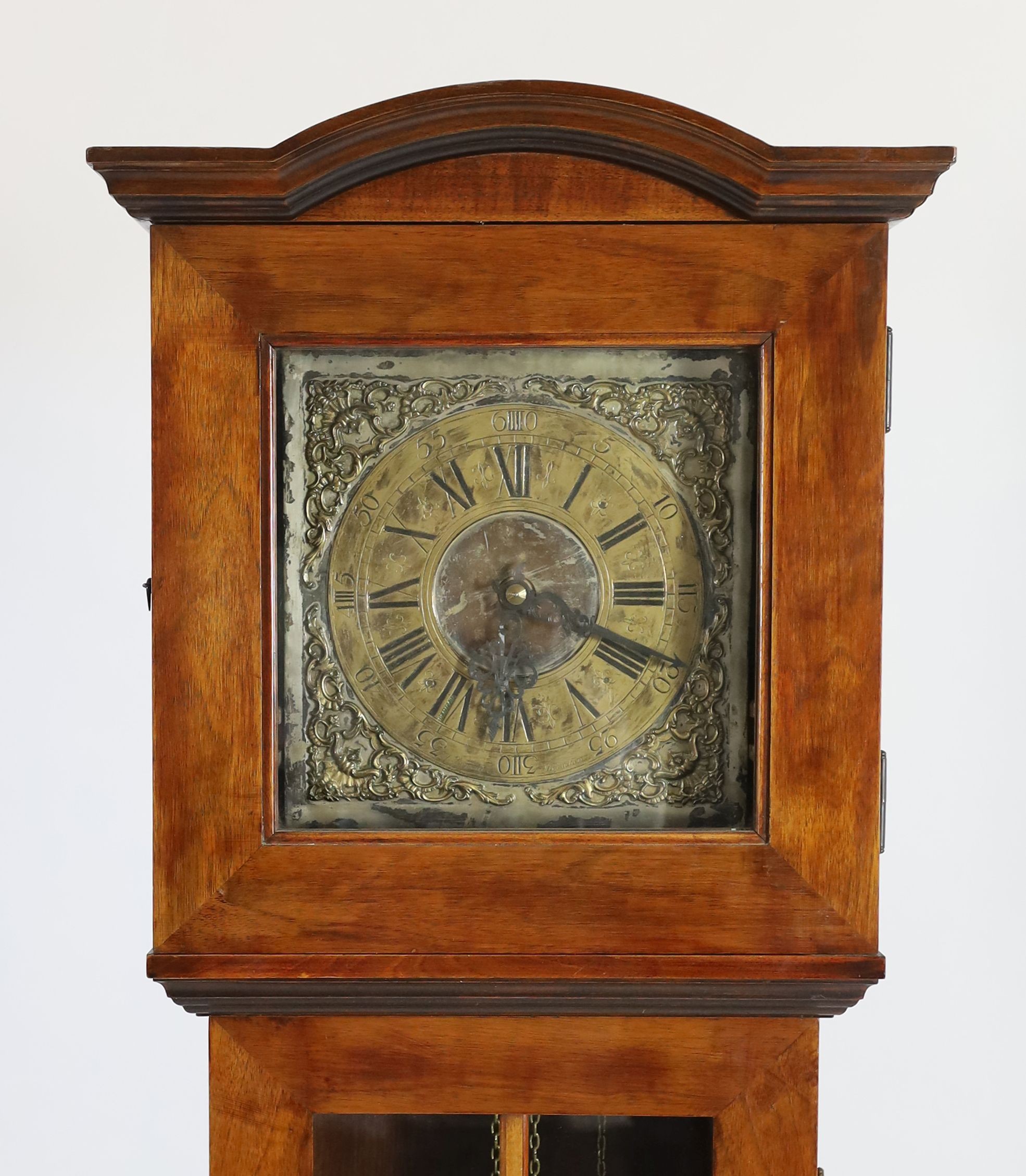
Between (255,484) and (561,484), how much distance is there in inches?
11.2

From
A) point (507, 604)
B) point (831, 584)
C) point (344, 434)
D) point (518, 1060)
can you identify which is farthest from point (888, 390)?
point (518, 1060)

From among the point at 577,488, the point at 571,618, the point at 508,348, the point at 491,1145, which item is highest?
the point at 508,348

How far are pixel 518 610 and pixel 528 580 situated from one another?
0.03 metres

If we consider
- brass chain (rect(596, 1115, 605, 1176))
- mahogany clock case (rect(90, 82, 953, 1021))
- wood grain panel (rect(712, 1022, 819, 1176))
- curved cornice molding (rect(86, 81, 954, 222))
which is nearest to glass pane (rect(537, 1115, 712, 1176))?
brass chain (rect(596, 1115, 605, 1176))

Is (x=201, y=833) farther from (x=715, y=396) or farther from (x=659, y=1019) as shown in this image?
(x=715, y=396)

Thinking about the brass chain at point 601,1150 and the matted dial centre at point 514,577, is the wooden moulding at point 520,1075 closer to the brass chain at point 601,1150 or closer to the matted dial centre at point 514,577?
the brass chain at point 601,1150

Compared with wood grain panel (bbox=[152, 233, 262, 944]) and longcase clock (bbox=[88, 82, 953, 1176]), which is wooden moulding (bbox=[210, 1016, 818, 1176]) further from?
wood grain panel (bbox=[152, 233, 262, 944])

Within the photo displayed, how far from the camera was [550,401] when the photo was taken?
48.1 inches

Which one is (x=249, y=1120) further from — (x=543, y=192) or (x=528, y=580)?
(x=543, y=192)

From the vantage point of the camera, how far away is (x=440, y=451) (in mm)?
1229

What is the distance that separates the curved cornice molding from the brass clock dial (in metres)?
0.24

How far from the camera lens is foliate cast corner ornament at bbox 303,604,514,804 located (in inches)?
48.6

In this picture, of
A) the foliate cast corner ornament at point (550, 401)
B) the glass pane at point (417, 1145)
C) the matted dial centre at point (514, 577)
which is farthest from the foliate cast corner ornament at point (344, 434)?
the glass pane at point (417, 1145)

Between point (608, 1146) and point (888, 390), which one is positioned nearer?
point (888, 390)
